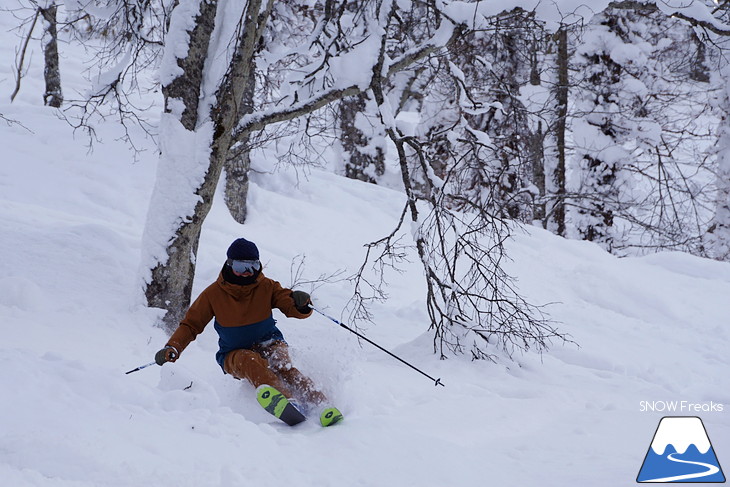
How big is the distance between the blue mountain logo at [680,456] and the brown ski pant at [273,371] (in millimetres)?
2224

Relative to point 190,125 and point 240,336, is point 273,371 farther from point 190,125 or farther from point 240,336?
point 190,125

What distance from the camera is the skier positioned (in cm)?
481

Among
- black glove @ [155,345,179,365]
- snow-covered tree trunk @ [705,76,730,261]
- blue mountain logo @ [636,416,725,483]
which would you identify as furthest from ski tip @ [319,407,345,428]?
snow-covered tree trunk @ [705,76,730,261]

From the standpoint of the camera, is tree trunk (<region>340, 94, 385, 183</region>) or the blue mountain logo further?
tree trunk (<region>340, 94, 385, 183</region>)

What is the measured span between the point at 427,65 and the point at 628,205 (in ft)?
23.4

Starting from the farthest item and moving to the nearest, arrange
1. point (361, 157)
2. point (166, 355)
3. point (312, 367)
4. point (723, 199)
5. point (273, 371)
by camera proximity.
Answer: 1. point (361, 157)
2. point (723, 199)
3. point (312, 367)
4. point (273, 371)
5. point (166, 355)

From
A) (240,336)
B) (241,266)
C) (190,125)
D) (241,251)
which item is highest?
(190,125)

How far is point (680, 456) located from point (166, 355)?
3475 mm

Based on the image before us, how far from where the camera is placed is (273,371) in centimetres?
483

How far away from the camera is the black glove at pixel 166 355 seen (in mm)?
4523

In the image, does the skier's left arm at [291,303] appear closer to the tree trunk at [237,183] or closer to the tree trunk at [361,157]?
the tree trunk at [237,183]

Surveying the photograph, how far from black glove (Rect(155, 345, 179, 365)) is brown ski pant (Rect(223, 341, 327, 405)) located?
18.7 inches

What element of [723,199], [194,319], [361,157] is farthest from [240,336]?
[723,199]

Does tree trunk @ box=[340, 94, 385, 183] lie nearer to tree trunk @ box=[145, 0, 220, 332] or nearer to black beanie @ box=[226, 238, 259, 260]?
tree trunk @ box=[145, 0, 220, 332]
